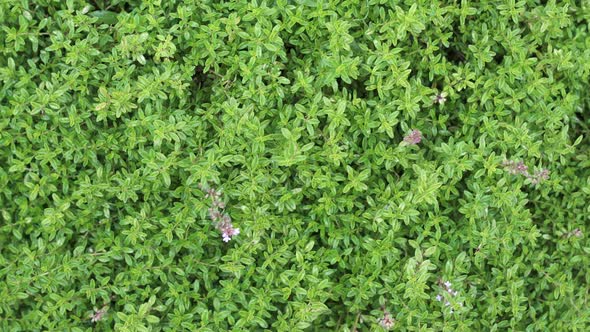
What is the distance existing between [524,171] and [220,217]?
135 centimetres

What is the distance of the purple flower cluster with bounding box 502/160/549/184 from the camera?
109 inches

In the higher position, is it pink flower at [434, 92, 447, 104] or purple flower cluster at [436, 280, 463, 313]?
pink flower at [434, 92, 447, 104]

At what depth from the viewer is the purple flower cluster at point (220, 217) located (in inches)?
103

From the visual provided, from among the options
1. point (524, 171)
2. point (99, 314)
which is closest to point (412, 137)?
point (524, 171)

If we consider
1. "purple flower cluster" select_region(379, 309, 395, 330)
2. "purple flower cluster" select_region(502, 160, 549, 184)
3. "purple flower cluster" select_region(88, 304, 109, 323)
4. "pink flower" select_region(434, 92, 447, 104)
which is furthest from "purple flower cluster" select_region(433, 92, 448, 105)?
"purple flower cluster" select_region(88, 304, 109, 323)

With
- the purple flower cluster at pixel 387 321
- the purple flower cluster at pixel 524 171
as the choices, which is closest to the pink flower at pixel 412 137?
the purple flower cluster at pixel 524 171

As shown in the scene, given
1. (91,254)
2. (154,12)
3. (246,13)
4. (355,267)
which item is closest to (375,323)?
(355,267)

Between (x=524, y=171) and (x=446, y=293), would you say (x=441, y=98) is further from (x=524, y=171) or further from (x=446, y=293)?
(x=446, y=293)

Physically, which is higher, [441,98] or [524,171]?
[441,98]

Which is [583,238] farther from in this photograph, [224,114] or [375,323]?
[224,114]

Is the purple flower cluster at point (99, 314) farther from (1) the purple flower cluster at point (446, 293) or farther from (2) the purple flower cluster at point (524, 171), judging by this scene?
(2) the purple flower cluster at point (524, 171)

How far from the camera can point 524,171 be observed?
9.11 ft

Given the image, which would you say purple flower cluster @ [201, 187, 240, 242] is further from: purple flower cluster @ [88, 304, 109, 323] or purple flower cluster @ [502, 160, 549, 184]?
purple flower cluster @ [502, 160, 549, 184]

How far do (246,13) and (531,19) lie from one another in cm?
129
